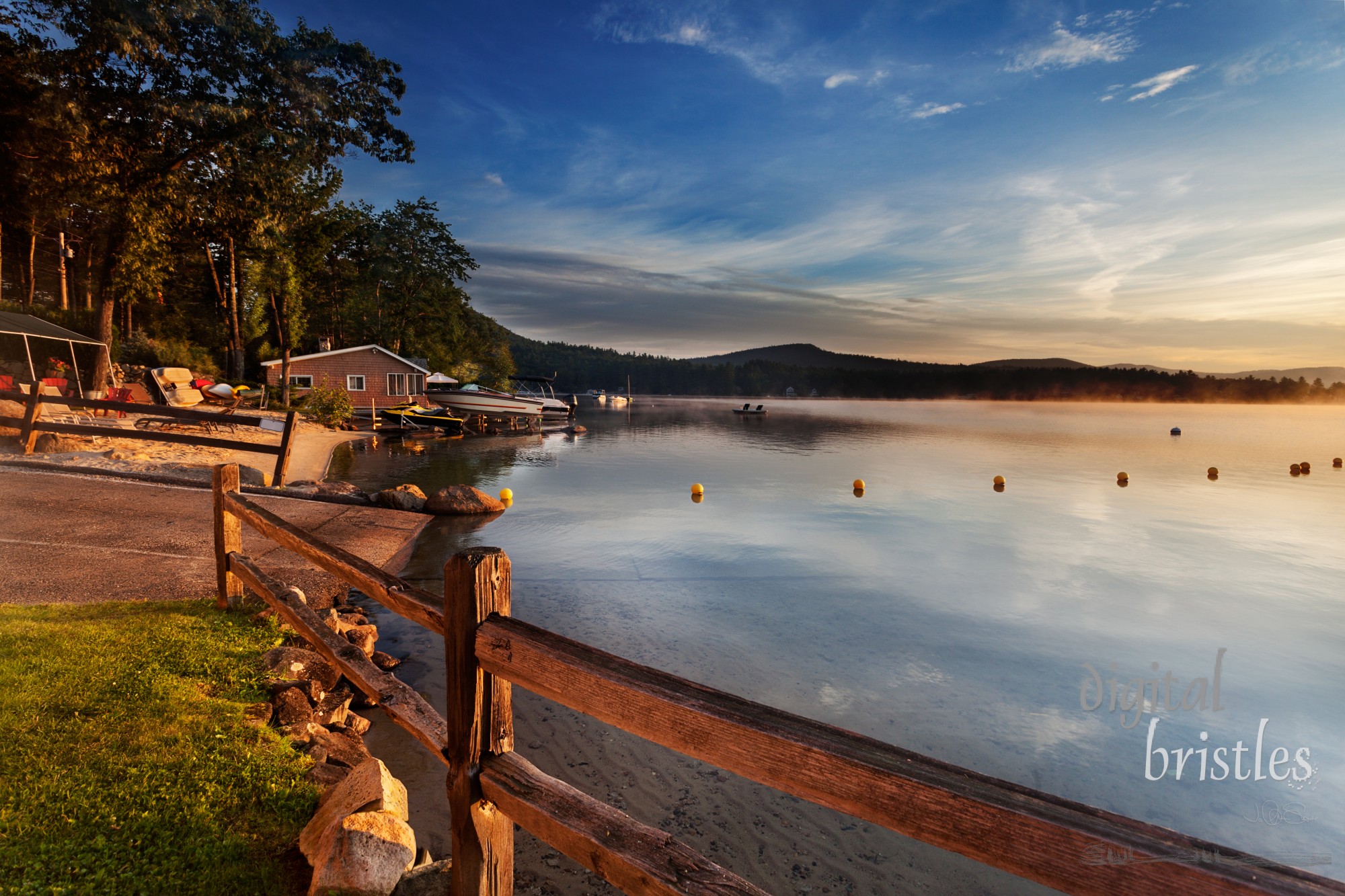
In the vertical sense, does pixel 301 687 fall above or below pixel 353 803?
below

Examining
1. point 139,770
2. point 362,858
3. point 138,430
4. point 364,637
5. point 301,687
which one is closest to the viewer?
point 362,858

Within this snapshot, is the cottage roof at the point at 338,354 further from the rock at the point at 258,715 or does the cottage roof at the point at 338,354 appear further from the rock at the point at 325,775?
the rock at the point at 325,775

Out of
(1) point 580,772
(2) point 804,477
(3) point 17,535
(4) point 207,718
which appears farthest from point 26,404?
(2) point 804,477

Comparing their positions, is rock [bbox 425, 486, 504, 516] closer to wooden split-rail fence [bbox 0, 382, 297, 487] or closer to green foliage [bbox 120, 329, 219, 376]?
wooden split-rail fence [bbox 0, 382, 297, 487]

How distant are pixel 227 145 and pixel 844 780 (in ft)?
90.0

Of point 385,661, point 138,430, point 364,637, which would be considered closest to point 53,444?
point 138,430

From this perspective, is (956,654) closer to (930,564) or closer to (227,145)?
(930,564)

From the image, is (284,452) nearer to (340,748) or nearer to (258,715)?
(258,715)

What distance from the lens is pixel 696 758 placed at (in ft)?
7.42

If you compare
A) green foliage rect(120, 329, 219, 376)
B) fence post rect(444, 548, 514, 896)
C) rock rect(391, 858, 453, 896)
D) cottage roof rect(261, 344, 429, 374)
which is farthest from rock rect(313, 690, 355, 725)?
cottage roof rect(261, 344, 429, 374)

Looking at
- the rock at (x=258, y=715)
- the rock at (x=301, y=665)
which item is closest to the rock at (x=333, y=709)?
the rock at (x=301, y=665)

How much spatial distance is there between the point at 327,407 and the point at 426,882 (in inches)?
1443

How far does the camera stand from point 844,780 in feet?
5.14

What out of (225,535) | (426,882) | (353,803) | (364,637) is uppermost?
(225,535)
